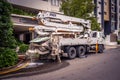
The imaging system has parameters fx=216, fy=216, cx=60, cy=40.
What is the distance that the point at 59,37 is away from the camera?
52.3 ft

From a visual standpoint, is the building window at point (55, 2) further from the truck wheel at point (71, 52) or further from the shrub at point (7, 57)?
the shrub at point (7, 57)

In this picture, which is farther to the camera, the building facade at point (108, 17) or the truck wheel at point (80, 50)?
the building facade at point (108, 17)

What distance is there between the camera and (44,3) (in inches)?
1160

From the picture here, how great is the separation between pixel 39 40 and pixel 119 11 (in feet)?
171

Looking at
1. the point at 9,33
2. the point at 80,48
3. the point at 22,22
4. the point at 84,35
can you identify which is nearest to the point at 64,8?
the point at 22,22

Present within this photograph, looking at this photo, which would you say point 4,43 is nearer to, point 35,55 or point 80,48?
point 35,55

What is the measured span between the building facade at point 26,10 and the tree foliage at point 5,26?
7755 mm

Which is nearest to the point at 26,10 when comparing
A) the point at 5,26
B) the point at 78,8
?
the point at 78,8

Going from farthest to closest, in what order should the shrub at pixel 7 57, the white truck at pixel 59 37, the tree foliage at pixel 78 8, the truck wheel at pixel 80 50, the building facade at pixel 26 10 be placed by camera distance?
1. the tree foliage at pixel 78 8
2. the building facade at pixel 26 10
3. the truck wheel at pixel 80 50
4. the white truck at pixel 59 37
5. the shrub at pixel 7 57

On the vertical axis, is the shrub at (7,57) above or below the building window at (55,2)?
A: below

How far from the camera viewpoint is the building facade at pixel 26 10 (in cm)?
2300

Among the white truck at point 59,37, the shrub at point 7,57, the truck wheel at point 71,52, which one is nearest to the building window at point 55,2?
the white truck at point 59,37

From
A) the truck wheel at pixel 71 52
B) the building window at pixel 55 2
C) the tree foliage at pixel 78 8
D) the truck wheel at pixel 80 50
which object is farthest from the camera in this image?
the building window at pixel 55 2

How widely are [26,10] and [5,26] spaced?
53.2ft
